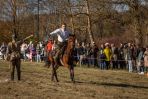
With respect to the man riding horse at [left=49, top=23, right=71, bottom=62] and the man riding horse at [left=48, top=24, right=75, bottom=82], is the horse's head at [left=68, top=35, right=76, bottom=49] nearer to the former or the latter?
the man riding horse at [left=48, top=24, right=75, bottom=82]

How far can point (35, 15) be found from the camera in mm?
65750

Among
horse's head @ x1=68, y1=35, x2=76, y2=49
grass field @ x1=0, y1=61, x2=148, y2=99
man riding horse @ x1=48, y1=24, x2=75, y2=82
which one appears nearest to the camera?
grass field @ x1=0, y1=61, x2=148, y2=99

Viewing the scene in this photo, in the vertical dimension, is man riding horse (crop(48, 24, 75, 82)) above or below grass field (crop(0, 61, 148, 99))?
above

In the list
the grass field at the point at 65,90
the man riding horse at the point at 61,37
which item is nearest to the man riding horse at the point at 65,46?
the man riding horse at the point at 61,37

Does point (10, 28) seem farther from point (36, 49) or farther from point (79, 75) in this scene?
point (79, 75)

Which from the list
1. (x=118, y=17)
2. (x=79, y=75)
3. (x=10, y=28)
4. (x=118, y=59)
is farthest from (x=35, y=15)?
(x=79, y=75)

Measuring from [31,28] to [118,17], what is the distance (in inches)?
1068

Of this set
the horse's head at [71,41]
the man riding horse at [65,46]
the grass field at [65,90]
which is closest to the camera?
the grass field at [65,90]

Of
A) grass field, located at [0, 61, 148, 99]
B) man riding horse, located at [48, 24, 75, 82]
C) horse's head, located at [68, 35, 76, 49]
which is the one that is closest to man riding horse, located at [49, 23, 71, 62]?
man riding horse, located at [48, 24, 75, 82]

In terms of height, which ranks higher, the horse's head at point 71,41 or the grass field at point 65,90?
the horse's head at point 71,41

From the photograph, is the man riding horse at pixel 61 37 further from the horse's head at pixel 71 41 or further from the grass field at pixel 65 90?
the grass field at pixel 65 90

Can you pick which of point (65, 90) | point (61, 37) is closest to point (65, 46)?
point (61, 37)

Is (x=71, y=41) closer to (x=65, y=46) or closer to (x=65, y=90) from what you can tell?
(x=65, y=46)

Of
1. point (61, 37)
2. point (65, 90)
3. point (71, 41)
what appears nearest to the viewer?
point (65, 90)
